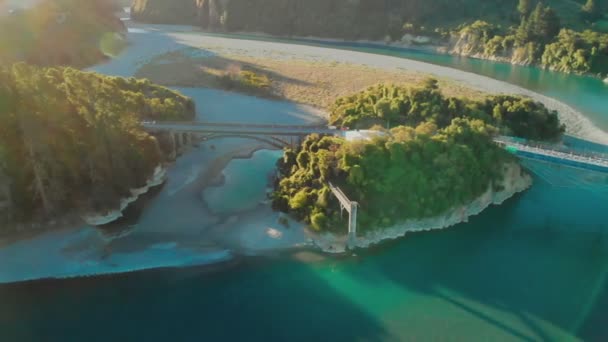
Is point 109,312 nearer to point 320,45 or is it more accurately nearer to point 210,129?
point 210,129

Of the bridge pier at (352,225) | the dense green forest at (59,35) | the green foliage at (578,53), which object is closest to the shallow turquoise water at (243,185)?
the bridge pier at (352,225)

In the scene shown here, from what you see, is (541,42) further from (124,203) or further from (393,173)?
(124,203)

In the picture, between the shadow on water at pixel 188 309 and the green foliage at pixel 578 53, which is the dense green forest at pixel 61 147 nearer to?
the shadow on water at pixel 188 309

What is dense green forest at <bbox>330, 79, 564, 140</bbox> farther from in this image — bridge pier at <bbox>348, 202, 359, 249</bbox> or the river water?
bridge pier at <bbox>348, 202, 359, 249</bbox>

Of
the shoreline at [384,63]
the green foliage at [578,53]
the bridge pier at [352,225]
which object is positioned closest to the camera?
the bridge pier at [352,225]

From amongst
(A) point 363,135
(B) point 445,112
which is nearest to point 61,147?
(A) point 363,135

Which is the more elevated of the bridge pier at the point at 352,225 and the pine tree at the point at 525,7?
the pine tree at the point at 525,7

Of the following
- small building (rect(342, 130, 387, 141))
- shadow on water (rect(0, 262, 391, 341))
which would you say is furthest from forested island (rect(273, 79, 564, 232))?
shadow on water (rect(0, 262, 391, 341))
